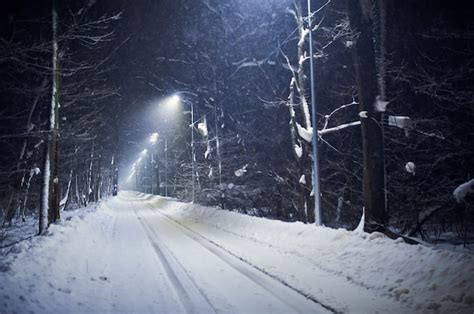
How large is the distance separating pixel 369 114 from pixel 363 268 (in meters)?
5.04

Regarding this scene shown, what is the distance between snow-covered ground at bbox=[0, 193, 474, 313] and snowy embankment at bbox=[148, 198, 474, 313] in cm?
2

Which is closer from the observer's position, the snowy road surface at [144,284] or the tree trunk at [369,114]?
the snowy road surface at [144,284]

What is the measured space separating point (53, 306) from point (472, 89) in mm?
16475

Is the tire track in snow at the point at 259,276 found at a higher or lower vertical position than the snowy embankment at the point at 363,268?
lower

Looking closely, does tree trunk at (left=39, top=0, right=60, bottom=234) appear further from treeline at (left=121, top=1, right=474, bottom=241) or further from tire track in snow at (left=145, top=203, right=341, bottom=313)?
treeline at (left=121, top=1, right=474, bottom=241)

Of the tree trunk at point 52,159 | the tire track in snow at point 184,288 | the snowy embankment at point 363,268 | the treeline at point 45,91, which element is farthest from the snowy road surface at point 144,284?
the treeline at point 45,91

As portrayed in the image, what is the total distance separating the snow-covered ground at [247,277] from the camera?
658 centimetres

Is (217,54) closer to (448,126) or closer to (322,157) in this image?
(322,157)

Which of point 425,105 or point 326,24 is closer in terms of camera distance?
point 326,24

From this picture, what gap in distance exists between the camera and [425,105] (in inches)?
898

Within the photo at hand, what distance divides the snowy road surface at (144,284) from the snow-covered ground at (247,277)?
0.07ft

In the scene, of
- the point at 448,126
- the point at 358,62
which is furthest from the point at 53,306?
the point at 448,126

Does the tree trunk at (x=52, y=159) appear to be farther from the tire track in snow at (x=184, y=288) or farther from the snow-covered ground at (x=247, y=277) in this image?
the tire track in snow at (x=184, y=288)

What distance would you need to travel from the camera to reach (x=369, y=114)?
11.5m
